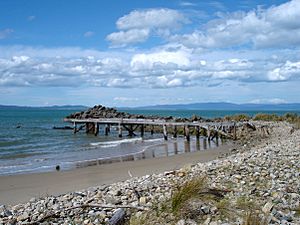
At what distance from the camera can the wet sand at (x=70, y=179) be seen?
1285 centimetres

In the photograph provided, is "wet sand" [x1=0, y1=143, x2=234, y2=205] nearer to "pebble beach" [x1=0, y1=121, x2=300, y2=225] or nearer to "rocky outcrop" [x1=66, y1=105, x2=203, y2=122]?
"pebble beach" [x1=0, y1=121, x2=300, y2=225]

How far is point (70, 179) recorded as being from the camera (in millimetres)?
15328

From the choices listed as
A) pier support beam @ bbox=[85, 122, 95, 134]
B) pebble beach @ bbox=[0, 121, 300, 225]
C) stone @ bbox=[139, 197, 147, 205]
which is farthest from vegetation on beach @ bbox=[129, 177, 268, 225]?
pier support beam @ bbox=[85, 122, 95, 134]

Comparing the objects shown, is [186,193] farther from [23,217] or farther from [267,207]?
[23,217]

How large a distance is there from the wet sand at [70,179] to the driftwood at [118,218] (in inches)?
233

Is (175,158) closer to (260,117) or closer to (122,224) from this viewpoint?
(122,224)

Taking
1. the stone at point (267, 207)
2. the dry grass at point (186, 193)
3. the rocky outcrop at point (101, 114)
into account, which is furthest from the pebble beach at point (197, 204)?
the rocky outcrop at point (101, 114)

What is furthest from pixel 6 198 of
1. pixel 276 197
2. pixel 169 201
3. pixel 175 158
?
pixel 175 158

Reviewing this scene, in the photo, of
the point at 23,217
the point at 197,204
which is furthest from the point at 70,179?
the point at 197,204

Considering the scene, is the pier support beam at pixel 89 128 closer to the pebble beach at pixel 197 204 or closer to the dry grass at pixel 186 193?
the pebble beach at pixel 197 204

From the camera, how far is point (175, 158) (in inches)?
848

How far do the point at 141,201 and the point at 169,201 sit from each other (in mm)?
661

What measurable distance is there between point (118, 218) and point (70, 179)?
30.6ft

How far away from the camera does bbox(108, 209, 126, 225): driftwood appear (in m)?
6.26
